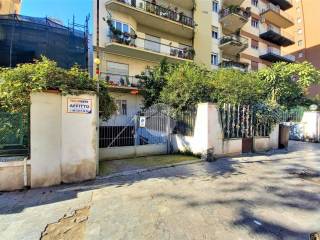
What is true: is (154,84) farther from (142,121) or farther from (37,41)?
(37,41)

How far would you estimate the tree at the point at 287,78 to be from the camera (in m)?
12.5

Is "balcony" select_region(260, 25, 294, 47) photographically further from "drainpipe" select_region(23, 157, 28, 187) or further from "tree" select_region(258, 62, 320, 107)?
"drainpipe" select_region(23, 157, 28, 187)

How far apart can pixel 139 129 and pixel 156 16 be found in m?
11.9

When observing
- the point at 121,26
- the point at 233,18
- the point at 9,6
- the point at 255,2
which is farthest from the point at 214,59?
the point at 9,6

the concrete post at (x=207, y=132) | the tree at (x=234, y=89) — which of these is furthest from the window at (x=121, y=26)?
the concrete post at (x=207, y=132)

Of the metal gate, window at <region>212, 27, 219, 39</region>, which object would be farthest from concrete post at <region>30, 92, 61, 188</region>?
window at <region>212, 27, 219, 39</region>

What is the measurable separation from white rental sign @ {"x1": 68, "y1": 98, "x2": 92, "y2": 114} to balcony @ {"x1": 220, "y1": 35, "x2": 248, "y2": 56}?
19876 millimetres

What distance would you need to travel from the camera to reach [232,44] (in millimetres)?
23266

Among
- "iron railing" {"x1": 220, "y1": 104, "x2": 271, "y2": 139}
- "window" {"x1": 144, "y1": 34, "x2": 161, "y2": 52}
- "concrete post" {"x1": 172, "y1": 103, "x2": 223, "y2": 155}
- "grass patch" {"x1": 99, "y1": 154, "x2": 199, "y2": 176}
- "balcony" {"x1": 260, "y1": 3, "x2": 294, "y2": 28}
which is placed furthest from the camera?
"balcony" {"x1": 260, "y1": 3, "x2": 294, "y2": 28}

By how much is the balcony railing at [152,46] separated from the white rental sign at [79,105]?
1117 centimetres

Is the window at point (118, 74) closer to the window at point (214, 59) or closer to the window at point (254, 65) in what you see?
the window at point (214, 59)

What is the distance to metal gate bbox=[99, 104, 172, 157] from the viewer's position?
913 centimetres

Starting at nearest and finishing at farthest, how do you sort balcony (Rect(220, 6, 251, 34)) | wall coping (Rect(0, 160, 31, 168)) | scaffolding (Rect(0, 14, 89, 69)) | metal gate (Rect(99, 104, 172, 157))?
wall coping (Rect(0, 160, 31, 168)) < metal gate (Rect(99, 104, 172, 157)) < scaffolding (Rect(0, 14, 89, 69)) < balcony (Rect(220, 6, 251, 34))

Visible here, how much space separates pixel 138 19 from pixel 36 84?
1440cm
